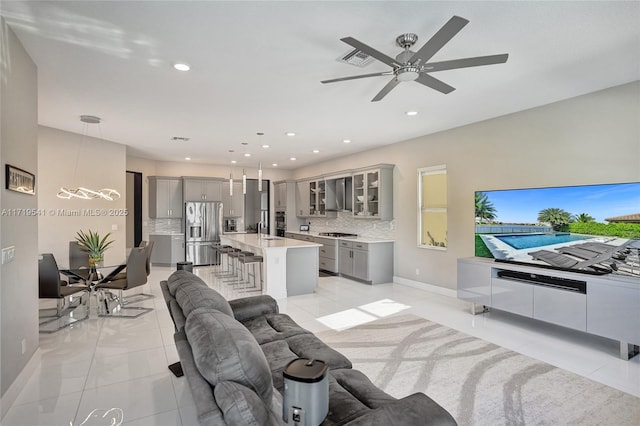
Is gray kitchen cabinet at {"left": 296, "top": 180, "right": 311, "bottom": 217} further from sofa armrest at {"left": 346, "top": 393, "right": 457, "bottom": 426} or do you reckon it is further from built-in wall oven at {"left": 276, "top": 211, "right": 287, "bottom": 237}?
sofa armrest at {"left": 346, "top": 393, "right": 457, "bottom": 426}

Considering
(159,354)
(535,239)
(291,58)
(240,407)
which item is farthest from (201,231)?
(240,407)

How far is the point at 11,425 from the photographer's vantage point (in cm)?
225

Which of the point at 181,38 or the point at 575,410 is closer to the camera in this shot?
the point at 575,410

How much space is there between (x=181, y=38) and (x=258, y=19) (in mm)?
710

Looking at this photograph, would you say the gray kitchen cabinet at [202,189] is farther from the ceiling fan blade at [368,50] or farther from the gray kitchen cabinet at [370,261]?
the ceiling fan blade at [368,50]

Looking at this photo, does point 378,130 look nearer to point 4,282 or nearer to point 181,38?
point 181,38

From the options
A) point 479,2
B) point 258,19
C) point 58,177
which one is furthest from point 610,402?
point 58,177

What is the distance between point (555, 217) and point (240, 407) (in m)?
4.24

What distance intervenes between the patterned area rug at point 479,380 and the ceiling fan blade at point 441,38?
2.54 metres

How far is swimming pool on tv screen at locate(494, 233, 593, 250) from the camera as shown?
Result: 153 inches

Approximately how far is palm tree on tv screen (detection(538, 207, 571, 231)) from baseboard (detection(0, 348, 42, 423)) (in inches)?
214

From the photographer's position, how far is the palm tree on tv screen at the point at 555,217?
390 centimetres

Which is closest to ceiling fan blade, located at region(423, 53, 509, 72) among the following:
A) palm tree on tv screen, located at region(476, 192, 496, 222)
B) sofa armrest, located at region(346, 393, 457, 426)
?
sofa armrest, located at region(346, 393, 457, 426)

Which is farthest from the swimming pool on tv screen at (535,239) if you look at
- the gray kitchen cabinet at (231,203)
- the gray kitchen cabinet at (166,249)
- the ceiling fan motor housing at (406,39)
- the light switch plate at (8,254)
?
the gray kitchen cabinet at (166,249)
